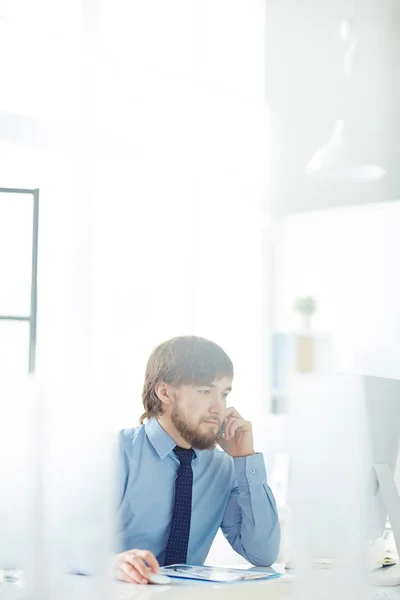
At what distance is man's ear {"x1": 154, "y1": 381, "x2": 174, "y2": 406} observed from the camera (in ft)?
4.75

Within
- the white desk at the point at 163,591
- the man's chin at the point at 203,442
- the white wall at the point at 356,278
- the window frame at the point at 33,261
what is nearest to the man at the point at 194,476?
the man's chin at the point at 203,442

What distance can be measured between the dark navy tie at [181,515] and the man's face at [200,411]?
1.8 inches

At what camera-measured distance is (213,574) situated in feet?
3.88

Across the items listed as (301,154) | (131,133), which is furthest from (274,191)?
(131,133)

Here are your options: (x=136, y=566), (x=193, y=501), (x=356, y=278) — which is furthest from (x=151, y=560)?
(x=356, y=278)

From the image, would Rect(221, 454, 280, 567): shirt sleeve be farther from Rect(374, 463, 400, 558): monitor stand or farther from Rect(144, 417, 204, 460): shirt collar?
Rect(374, 463, 400, 558): monitor stand

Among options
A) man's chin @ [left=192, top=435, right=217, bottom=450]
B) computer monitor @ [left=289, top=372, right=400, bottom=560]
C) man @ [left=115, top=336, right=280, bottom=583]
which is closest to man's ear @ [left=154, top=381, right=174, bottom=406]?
man @ [left=115, top=336, right=280, bottom=583]

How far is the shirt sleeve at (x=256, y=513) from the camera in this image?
1.36 meters

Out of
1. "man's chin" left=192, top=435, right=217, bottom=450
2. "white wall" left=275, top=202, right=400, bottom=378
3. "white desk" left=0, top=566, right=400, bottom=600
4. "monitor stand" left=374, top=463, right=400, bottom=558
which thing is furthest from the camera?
"white wall" left=275, top=202, right=400, bottom=378

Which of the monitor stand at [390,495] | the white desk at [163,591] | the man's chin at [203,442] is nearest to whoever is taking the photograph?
the white desk at [163,591]

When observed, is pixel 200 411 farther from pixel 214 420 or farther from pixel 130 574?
pixel 130 574

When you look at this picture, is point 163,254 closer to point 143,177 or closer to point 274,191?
point 143,177

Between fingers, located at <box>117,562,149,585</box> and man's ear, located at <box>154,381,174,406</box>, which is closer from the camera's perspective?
fingers, located at <box>117,562,149,585</box>

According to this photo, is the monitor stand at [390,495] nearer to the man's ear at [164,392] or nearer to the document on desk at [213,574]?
the document on desk at [213,574]
